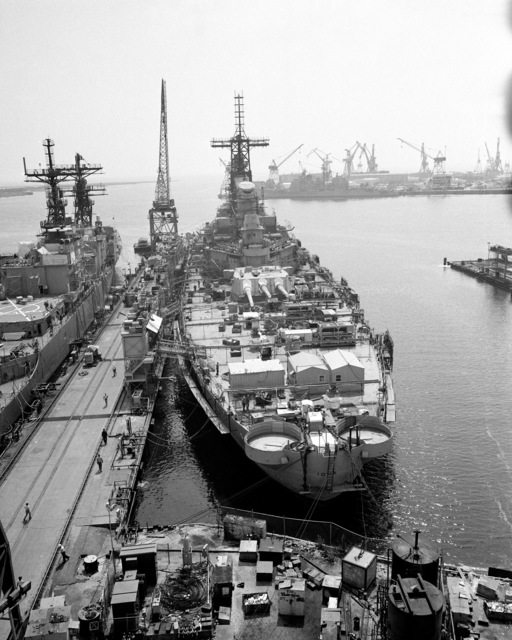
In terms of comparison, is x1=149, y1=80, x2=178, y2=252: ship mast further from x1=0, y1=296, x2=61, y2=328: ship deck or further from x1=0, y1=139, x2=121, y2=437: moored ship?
x1=0, y1=296, x2=61, y2=328: ship deck

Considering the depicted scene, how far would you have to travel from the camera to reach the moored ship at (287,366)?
27922mm

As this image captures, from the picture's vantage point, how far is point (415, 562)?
1766 cm

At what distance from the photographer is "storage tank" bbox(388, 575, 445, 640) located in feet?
48.2

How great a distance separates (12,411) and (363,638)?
24.6 m

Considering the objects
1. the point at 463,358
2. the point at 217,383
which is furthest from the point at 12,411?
the point at 463,358

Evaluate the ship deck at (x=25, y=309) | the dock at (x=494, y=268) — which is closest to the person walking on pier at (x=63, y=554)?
the ship deck at (x=25, y=309)

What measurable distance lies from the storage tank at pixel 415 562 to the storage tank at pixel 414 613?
1.92m

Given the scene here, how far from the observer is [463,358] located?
1923 inches

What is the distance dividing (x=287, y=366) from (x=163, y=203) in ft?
262

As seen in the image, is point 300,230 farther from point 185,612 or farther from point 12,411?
point 185,612

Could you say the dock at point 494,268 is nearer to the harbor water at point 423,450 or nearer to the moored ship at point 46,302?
the harbor water at point 423,450

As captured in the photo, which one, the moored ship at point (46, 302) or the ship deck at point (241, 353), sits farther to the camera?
the moored ship at point (46, 302)

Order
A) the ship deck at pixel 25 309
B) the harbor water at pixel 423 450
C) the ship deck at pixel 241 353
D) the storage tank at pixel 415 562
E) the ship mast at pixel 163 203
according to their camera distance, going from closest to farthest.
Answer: the storage tank at pixel 415 562, the harbor water at pixel 423 450, the ship deck at pixel 241 353, the ship deck at pixel 25 309, the ship mast at pixel 163 203

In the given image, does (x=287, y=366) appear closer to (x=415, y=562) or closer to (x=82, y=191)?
(x=415, y=562)
